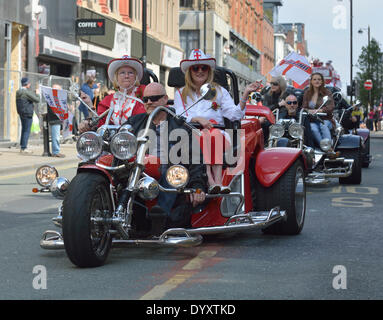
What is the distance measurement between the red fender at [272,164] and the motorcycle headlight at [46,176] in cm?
186

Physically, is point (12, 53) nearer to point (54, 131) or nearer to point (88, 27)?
point (88, 27)

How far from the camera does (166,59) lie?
43812mm

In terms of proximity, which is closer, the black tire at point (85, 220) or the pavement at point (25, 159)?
the black tire at point (85, 220)

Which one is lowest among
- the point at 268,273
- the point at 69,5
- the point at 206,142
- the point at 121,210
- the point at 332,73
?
the point at 268,273

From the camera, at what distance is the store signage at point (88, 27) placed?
27984 millimetres

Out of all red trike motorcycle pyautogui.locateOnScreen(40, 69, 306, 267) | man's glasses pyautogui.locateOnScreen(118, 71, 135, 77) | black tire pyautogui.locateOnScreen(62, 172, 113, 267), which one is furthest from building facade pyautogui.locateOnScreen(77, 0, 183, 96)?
black tire pyautogui.locateOnScreen(62, 172, 113, 267)

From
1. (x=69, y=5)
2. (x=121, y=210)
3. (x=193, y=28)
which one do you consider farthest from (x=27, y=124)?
(x=193, y=28)

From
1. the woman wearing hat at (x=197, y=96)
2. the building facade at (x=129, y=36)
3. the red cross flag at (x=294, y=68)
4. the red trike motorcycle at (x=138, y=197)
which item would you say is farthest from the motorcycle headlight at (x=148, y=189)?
the building facade at (x=129, y=36)

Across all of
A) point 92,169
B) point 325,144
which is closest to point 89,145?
point 92,169

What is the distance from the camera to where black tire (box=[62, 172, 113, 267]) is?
569 centimetres

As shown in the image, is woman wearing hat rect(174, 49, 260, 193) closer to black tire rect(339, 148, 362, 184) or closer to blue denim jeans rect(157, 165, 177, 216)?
blue denim jeans rect(157, 165, 177, 216)

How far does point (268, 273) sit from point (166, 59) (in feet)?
127

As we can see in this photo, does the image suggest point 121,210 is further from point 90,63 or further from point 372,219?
point 90,63
